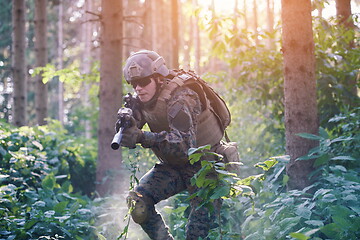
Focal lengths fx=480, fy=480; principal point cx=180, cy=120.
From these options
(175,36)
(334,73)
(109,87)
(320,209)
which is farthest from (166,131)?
(175,36)

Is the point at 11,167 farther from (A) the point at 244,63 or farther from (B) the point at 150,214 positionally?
(A) the point at 244,63

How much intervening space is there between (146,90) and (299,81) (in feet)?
6.36

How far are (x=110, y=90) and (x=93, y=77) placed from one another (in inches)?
56.1

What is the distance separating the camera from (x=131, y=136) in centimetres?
420

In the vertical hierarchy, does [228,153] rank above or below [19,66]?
below

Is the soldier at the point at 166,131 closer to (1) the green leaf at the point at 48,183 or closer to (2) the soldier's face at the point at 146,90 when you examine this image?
(2) the soldier's face at the point at 146,90

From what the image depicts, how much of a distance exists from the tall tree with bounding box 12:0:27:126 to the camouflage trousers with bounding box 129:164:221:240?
8.07 meters

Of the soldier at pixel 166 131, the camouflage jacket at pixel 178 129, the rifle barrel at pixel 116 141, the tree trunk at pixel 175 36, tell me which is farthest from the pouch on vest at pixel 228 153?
the tree trunk at pixel 175 36

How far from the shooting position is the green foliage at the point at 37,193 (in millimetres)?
5265

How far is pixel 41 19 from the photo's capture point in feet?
44.2

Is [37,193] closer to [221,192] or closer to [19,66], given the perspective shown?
[221,192]

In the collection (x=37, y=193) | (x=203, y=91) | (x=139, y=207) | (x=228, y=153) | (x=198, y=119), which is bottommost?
(x=37, y=193)

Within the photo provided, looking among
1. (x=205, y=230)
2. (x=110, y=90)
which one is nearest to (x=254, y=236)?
(x=205, y=230)

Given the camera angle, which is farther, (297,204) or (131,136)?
(297,204)
